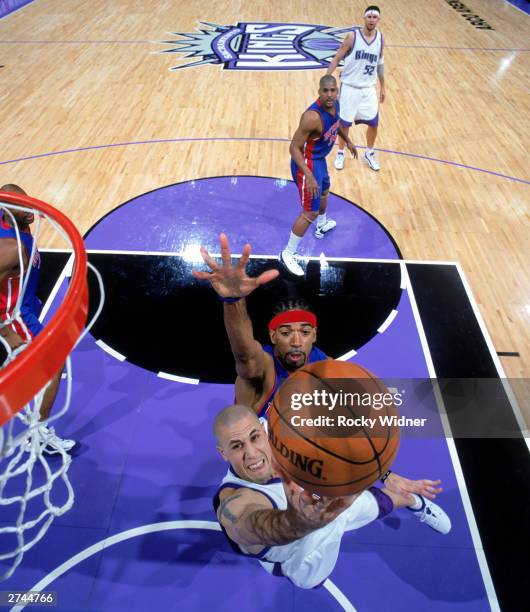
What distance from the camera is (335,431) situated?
1778mm

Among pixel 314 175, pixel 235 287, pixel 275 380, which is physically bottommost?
pixel 275 380

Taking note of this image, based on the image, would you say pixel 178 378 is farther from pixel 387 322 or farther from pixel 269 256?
pixel 387 322

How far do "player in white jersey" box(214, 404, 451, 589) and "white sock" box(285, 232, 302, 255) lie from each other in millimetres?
2741

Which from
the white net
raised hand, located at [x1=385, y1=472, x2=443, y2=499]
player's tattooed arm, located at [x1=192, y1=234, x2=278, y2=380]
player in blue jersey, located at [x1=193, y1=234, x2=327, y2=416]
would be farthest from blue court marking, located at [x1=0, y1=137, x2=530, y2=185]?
player's tattooed arm, located at [x1=192, y1=234, x2=278, y2=380]

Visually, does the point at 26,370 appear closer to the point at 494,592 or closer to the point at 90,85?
the point at 494,592

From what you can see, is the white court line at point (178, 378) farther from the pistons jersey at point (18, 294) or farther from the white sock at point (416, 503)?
the white sock at point (416, 503)

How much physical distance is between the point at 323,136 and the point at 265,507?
11.5ft

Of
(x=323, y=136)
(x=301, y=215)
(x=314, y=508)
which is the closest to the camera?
(x=314, y=508)

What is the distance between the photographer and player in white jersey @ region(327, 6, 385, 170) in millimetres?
5812

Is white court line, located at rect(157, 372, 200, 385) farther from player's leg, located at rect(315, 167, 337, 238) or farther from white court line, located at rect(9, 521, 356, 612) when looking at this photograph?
player's leg, located at rect(315, 167, 337, 238)

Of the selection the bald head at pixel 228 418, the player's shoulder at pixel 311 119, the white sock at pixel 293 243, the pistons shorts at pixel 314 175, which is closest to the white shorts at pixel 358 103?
the pistons shorts at pixel 314 175

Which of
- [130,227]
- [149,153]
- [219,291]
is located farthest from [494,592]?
[149,153]

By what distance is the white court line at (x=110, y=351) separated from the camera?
4.00 meters

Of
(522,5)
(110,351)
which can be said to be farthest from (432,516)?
(522,5)
